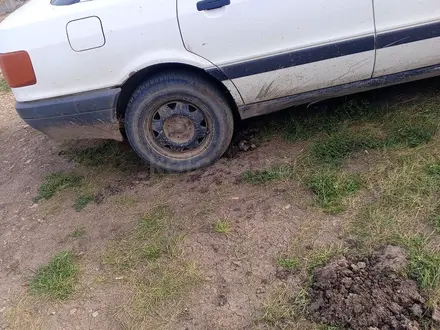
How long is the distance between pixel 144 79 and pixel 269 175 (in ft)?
3.61

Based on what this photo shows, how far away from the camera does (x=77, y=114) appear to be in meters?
3.57

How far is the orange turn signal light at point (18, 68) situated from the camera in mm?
3400

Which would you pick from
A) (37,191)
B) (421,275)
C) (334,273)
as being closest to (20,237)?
(37,191)

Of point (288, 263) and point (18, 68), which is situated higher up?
point (18, 68)

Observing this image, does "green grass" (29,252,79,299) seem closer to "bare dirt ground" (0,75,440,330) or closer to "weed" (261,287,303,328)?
"bare dirt ground" (0,75,440,330)

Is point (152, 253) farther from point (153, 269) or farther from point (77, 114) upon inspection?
point (77, 114)

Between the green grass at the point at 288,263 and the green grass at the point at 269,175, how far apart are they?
2.60 ft

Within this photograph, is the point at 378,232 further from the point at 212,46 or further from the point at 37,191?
the point at 37,191

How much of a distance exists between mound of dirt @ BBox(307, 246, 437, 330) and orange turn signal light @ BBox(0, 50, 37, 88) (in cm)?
224

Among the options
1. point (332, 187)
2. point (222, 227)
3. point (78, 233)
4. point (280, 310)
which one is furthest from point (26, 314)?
point (332, 187)

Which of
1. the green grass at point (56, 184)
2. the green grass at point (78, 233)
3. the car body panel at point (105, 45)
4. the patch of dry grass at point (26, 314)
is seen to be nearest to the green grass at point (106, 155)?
the green grass at point (56, 184)

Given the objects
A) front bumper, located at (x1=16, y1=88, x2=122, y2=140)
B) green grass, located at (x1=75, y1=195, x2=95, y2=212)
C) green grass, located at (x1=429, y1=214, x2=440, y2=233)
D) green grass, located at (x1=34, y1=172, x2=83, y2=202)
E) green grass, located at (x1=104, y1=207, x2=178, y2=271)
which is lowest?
green grass, located at (x1=34, y1=172, x2=83, y2=202)

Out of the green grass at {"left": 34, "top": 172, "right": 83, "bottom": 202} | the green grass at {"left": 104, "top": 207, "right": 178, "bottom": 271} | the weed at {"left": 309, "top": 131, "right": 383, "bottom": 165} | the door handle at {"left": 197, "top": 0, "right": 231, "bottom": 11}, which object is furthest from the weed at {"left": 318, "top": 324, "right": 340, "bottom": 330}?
the green grass at {"left": 34, "top": 172, "right": 83, "bottom": 202}

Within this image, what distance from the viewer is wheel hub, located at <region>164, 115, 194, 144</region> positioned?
12.3 feet
